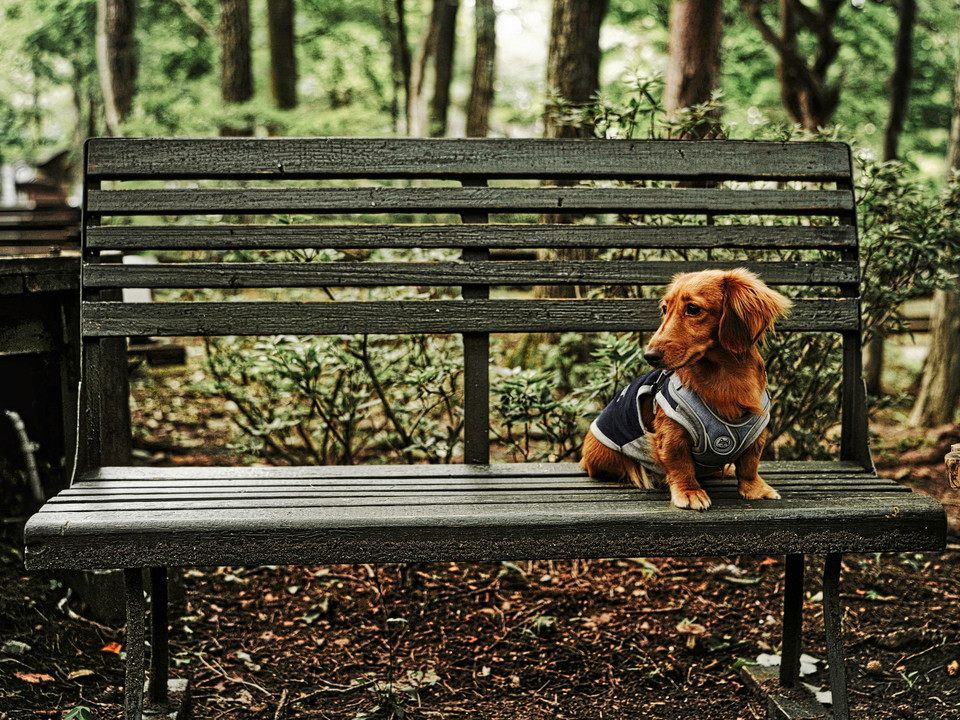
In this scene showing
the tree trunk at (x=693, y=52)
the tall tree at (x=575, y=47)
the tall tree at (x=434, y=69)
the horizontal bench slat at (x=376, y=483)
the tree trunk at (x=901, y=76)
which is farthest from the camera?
the tall tree at (x=434, y=69)

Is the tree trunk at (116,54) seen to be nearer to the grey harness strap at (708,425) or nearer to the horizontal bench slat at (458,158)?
the horizontal bench slat at (458,158)

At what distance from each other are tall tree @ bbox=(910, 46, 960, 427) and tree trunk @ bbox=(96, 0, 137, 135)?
10.5 metres

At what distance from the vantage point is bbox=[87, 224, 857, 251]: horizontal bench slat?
2.93 m

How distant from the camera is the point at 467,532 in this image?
2.29 meters

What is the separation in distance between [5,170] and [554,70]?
35.9m

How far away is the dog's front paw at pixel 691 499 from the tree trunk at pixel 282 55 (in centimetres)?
1240

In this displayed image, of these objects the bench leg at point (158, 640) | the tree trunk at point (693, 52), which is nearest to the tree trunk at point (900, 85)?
the tree trunk at point (693, 52)

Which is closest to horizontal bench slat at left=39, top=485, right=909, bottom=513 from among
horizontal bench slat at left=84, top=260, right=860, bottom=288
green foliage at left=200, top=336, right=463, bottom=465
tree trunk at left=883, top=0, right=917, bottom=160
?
horizontal bench slat at left=84, top=260, right=860, bottom=288

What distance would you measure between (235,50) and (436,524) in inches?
473

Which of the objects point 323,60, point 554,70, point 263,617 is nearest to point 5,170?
point 323,60

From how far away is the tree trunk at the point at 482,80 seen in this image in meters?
12.6

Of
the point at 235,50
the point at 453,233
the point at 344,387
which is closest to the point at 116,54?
the point at 235,50

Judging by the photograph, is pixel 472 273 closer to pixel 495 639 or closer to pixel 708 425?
pixel 708 425

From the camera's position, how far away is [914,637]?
335cm
